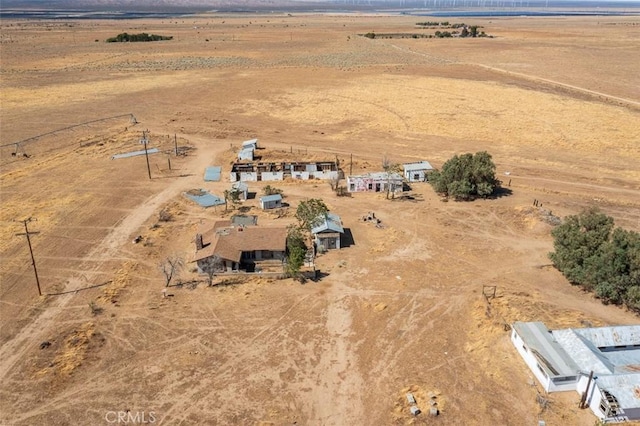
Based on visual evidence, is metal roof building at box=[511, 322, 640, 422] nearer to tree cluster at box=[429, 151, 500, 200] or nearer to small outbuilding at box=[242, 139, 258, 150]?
tree cluster at box=[429, 151, 500, 200]

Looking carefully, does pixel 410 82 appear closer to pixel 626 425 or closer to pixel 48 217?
pixel 48 217

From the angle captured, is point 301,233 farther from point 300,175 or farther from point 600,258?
point 600,258

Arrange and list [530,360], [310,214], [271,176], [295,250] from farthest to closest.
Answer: [271,176], [310,214], [295,250], [530,360]

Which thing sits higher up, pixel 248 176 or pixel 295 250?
pixel 248 176

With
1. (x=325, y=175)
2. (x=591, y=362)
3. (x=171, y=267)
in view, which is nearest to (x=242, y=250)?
(x=171, y=267)

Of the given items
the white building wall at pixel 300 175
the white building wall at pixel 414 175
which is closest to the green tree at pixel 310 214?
the white building wall at pixel 300 175

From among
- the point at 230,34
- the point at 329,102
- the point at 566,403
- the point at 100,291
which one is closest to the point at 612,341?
the point at 566,403

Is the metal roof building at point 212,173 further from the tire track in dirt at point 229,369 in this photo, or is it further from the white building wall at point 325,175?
the tire track in dirt at point 229,369
